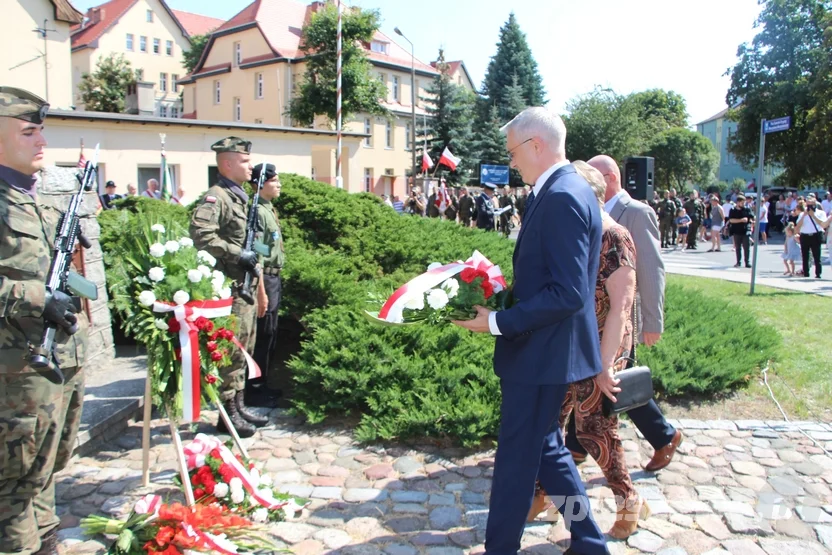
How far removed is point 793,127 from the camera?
3659cm

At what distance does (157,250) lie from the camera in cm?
386

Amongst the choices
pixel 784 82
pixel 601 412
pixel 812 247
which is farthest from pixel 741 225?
pixel 784 82

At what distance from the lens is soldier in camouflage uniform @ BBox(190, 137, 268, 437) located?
4.95 m

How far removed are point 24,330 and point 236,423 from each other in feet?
7.72

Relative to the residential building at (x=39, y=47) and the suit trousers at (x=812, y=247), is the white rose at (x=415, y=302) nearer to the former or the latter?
the suit trousers at (x=812, y=247)

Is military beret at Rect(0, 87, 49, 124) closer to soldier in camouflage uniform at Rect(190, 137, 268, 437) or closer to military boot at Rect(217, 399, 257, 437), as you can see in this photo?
soldier in camouflage uniform at Rect(190, 137, 268, 437)

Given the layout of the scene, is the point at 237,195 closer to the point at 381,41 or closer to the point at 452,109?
the point at 452,109

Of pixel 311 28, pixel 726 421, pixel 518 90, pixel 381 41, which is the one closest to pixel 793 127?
pixel 518 90

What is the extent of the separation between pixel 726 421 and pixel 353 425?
306cm

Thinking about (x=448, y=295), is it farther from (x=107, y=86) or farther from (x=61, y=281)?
(x=107, y=86)

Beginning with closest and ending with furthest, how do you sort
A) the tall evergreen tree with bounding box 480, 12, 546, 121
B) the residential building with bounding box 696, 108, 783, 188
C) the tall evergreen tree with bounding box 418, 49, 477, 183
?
1. the tall evergreen tree with bounding box 418, 49, 477, 183
2. the tall evergreen tree with bounding box 480, 12, 546, 121
3. the residential building with bounding box 696, 108, 783, 188

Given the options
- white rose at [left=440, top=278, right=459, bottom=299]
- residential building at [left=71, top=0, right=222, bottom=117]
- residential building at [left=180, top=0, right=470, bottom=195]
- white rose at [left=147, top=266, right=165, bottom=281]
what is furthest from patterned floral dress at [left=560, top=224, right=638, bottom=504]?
residential building at [left=71, top=0, right=222, bottom=117]

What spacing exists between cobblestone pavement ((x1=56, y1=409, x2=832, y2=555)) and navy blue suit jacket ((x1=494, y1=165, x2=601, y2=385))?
120 cm

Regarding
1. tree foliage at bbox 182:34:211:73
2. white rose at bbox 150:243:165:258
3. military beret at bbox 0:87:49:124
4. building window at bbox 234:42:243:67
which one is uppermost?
tree foliage at bbox 182:34:211:73
